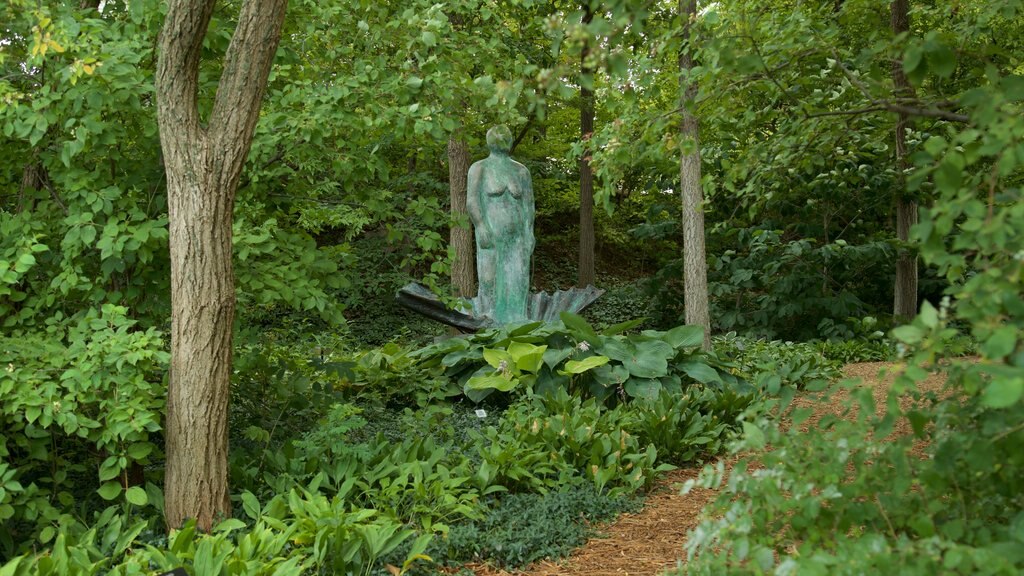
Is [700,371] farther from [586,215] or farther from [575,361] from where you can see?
[586,215]

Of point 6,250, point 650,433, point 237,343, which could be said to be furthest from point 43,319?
point 650,433

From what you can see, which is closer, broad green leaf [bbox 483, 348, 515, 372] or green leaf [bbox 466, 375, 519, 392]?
green leaf [bbox 466, 375, 519, 392]

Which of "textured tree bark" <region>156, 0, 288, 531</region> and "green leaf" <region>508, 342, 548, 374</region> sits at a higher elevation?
"textured tree bark" <region>156, 0, 288, 531</region>

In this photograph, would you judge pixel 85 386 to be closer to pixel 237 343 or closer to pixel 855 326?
pixel 237 343

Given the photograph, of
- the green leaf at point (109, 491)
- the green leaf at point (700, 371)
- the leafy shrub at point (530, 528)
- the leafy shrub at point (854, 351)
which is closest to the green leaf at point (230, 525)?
the green leaf at point (109, 491)

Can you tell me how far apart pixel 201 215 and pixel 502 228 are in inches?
204

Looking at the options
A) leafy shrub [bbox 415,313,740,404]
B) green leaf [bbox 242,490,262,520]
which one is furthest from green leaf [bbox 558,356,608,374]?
green leaf [bbox 242,490,262,520]

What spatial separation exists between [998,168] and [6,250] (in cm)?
370

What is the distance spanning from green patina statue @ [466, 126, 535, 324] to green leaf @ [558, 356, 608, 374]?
6.66 feet

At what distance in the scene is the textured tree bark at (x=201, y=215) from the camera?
Answer: 361 cm

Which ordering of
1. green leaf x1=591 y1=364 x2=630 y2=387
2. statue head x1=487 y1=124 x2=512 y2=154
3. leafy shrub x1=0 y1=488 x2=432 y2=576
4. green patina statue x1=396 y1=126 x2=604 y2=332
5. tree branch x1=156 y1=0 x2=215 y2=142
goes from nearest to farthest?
leafy shrub x1=0 y1=488 x2=432 y2=576, tree branch x1=156 y1=0 x2=215 y2=142, green leaf x1=591 y1=364 x2=630 y2=387, statue head x1=487 y1=124 x2=512 y2=154, green patina statue x1=396 y1=126 x2=604 y2=332

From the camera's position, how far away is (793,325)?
41.6 feet

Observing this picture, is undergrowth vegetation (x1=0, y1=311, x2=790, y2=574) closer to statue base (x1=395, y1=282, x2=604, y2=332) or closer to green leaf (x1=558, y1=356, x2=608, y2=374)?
green leaf (x1=558, y1=356, x2=608, y2=374)

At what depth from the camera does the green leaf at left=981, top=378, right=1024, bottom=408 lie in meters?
1.51
